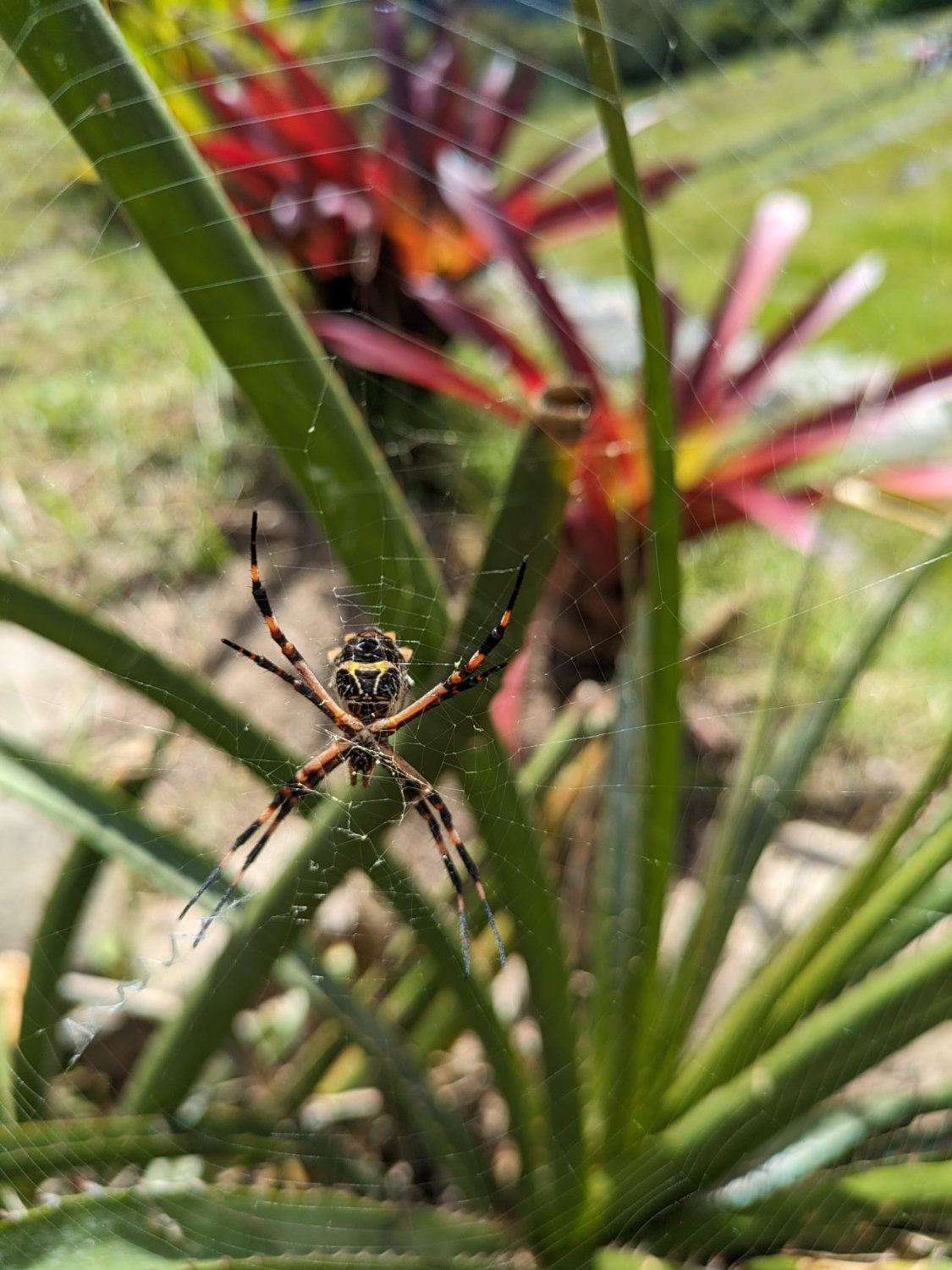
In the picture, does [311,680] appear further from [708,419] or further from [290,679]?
[708,419]

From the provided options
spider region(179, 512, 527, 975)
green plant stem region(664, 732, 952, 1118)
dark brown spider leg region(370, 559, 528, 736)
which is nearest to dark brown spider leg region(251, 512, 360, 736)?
spider region(179, 512, 527, 975)

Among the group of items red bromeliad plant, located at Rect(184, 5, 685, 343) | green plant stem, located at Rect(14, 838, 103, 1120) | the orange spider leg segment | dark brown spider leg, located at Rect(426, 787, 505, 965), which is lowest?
green plant stem, located at Rect(14, 838, 103, 1120)

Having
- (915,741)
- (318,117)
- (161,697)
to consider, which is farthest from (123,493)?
(915,741)

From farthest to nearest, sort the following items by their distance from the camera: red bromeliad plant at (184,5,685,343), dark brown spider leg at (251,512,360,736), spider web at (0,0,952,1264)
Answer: red bromeliad plant at (184,5,685,343) → spider web at (0,0,952,1264) → dark brown spider leg at (251,512,360,736)

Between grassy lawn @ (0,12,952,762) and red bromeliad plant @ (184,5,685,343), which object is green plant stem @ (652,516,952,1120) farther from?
red bromeliad plant @ (184,5,685,343)

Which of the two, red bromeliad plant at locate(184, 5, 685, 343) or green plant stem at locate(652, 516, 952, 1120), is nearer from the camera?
green plant stem at locate(652, 516, 952, 1120)

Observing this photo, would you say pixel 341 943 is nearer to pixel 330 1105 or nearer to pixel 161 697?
pixel 330 1105

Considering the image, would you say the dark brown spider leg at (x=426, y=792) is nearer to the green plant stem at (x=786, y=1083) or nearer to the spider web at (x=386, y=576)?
the spider web at (x=386, y=576)

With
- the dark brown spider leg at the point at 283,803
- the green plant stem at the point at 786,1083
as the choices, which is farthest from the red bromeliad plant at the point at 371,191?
the green plant stem at the point at 786,1083
